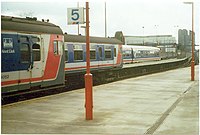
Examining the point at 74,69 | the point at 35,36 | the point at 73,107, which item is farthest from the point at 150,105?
the point at 74,69

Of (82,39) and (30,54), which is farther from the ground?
(82,39)

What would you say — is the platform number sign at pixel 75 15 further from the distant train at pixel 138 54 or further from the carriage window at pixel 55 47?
the distant train at pixel 138 54

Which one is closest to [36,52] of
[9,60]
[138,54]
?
[9,60]

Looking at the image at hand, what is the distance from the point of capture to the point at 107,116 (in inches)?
373

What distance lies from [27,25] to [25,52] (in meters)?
1.15

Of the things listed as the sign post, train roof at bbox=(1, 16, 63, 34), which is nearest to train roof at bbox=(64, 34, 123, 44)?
train roof at bbox=(1, 16, 63, 34)

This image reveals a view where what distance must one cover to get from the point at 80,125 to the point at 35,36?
5.60 meters

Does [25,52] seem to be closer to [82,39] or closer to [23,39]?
[23,39]

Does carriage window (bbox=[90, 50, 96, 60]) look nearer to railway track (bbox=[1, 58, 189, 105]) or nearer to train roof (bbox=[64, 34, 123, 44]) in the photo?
train roof (bbox=[64, 34, 123, 44])

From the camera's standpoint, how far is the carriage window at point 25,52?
468 inches

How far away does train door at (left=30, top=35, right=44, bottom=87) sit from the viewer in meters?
12.5

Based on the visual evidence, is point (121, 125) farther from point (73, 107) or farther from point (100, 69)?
point (100, 69)

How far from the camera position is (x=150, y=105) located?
11.5m

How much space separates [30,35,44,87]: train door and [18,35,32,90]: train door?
24 cm
